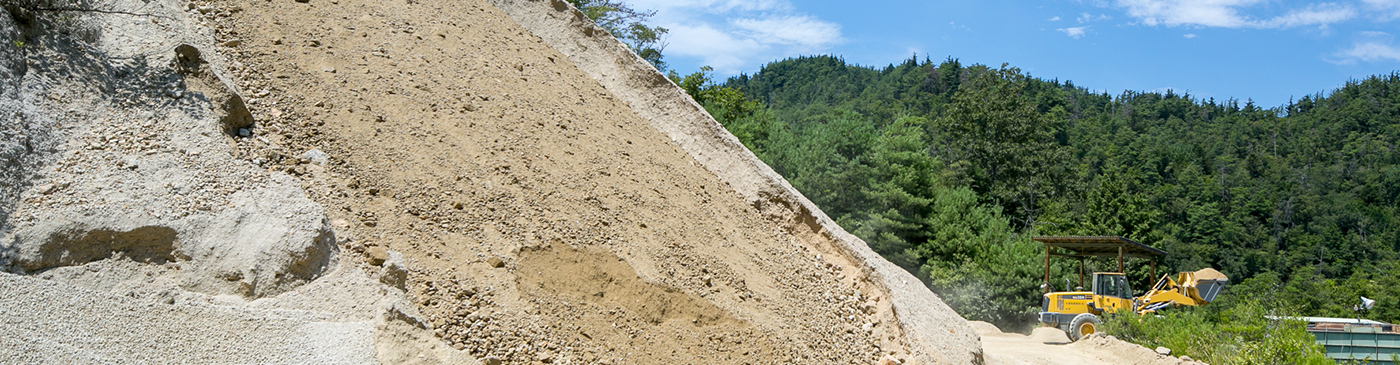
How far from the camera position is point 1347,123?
86938 mm

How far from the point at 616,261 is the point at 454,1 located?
471 cm

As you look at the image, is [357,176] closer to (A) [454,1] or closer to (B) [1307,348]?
(A) [454,1]

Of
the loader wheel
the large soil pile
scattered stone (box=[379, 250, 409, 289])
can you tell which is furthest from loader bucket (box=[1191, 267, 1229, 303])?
scattered stone (box=[379, 250, 409, 289])

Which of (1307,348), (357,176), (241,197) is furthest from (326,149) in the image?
(1307,348)

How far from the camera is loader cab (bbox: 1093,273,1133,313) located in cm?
1506

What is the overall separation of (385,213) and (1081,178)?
131ft

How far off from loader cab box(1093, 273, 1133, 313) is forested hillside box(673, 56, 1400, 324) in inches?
92.7

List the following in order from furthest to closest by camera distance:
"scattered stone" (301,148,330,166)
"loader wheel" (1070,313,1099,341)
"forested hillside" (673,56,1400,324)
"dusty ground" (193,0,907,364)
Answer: "forested hillside" (673,56,1400,324), "loader wheel" (1070,313,1099,341), "scattered stone" (301,148,330,166), "dusty ground" (193,0,907,364)

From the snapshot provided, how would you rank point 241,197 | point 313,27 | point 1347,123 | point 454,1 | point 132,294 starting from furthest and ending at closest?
point 1347,123, point 454,1, point 313,27, point 241,197, point 132,294

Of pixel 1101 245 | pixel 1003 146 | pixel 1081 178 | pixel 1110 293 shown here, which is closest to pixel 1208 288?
pixel 1110 293

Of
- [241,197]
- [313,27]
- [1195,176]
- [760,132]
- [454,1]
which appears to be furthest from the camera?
[1195,176]

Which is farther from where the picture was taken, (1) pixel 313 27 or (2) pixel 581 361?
(1) pixel 313 27

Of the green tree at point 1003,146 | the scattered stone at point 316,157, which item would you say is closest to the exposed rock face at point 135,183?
the scattered stone at point 316,157

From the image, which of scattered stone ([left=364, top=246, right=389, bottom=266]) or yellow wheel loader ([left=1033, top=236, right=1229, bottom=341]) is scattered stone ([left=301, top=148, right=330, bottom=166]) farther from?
yellow wheel loader ([left=1033, top=236, right=1229, bottom=341])
